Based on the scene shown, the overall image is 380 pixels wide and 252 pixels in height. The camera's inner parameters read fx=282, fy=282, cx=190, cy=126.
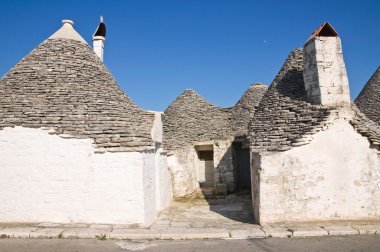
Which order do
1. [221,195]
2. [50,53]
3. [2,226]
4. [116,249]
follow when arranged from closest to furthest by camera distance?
[116,249] → [2,226] → [50,53] → [221,195]

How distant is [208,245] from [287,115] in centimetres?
462

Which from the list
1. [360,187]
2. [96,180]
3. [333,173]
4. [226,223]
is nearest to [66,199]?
[96,180]

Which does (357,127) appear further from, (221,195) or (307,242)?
(221,195)

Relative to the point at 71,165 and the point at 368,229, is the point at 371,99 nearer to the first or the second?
the point at 368,229

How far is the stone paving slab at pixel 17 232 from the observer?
234 inches

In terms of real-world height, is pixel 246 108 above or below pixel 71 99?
above

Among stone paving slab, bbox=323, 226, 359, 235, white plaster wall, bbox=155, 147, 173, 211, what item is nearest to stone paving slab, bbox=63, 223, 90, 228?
white plaster wall, bbox=155, 147, 173, 211

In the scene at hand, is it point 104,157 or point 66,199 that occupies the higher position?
point 104,157

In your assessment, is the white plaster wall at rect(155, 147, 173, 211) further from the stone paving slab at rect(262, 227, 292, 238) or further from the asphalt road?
the stone paving slab at rect(262, 227, 292, 238)

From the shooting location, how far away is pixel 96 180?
22.1 feet

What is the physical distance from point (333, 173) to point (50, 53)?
853 centimetres

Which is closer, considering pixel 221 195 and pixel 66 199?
pixel 66 199

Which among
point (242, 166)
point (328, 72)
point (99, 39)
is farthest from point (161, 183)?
point (242, 166)

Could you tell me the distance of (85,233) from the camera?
6.03 meters
